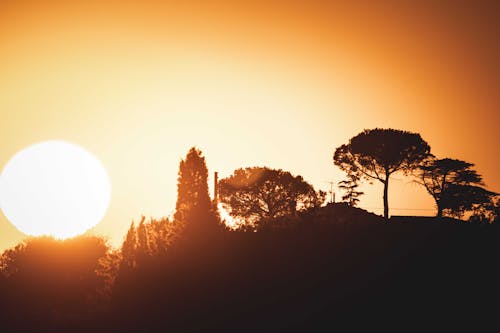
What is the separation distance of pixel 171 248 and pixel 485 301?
45.1ft

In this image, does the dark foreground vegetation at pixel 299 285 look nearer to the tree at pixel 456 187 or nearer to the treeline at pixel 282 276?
the treeline at pixel 282 276

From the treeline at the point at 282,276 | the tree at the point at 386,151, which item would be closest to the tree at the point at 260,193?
the tree at the point at 386,151

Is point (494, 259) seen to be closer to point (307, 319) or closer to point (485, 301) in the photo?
point (485, 301)

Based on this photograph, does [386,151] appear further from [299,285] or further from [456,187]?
[299,285]

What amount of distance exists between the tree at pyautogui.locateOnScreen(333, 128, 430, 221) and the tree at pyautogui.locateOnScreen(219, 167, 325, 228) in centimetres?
1486

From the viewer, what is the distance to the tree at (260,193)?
6275 cm

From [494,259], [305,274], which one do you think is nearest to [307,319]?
[305,274]

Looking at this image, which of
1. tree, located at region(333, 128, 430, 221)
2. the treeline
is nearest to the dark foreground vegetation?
the treeline

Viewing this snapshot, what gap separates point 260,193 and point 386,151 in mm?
22125

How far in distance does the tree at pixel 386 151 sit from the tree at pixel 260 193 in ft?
Answer: 48.8

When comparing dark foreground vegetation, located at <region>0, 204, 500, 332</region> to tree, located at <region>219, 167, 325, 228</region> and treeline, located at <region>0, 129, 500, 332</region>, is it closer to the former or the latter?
treeline, located at <region>0, 129, 500, 332</region>

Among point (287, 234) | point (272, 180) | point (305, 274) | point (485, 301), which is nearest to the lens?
point (485, 301)

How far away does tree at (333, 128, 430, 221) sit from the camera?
48656 mm

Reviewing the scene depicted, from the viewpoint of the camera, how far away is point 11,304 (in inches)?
1789
